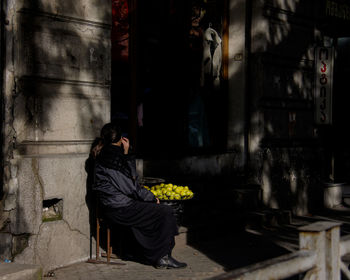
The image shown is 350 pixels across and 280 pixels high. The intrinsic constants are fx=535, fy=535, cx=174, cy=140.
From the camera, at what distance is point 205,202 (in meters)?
8.29

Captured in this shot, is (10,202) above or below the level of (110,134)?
below

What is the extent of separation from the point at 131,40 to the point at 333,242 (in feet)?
18.1

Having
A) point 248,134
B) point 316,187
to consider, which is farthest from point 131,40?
point 316,187

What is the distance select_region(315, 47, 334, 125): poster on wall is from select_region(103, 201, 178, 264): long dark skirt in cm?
499

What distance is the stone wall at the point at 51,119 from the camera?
5.69m

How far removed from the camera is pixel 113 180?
235 inches

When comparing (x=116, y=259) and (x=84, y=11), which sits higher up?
(x=84, y=11)

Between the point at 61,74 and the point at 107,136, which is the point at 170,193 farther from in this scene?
the point at 61,74

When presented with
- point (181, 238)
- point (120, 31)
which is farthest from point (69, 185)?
point (120, 31)

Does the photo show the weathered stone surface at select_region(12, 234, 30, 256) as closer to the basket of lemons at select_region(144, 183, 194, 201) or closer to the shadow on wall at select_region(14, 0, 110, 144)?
the shadow on wall at select_region(14, 0, 110, 144)

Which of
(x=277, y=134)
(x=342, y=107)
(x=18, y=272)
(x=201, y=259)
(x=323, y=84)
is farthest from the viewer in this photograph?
(x=342, y=107)

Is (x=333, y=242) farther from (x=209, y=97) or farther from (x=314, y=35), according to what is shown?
(x=314, y=35)

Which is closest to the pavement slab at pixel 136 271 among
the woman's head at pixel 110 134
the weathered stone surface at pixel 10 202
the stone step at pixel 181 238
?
the stone step at pixel 181 238

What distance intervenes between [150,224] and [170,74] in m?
3.36
